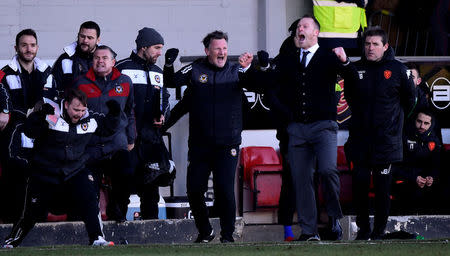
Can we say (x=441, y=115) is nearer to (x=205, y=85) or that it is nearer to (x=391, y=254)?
(x=205, y=85)

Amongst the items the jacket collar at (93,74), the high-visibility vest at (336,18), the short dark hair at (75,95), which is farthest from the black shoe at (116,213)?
the high-visibility vest at (336,18)

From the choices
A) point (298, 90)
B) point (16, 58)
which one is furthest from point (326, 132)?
point (16, 58)

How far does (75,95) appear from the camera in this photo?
873cm

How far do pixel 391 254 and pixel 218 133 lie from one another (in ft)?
7.58

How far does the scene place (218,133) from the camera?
8.98 m

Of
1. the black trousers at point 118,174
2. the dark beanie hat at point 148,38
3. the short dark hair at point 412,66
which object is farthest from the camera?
the short dark hair at point 412,66

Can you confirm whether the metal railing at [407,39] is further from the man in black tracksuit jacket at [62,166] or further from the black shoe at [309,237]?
the man in black tracksuit jacket at [62,166]

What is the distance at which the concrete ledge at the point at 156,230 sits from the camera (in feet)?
32.1

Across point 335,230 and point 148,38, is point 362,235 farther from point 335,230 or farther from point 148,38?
point 148,38

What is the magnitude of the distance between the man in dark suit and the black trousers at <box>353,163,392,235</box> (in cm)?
50

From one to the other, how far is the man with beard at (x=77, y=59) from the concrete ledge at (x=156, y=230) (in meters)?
1.29

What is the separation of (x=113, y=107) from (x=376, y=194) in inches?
92.0

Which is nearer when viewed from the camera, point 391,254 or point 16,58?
point 391,254

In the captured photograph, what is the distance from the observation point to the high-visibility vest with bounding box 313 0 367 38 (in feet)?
38.1
